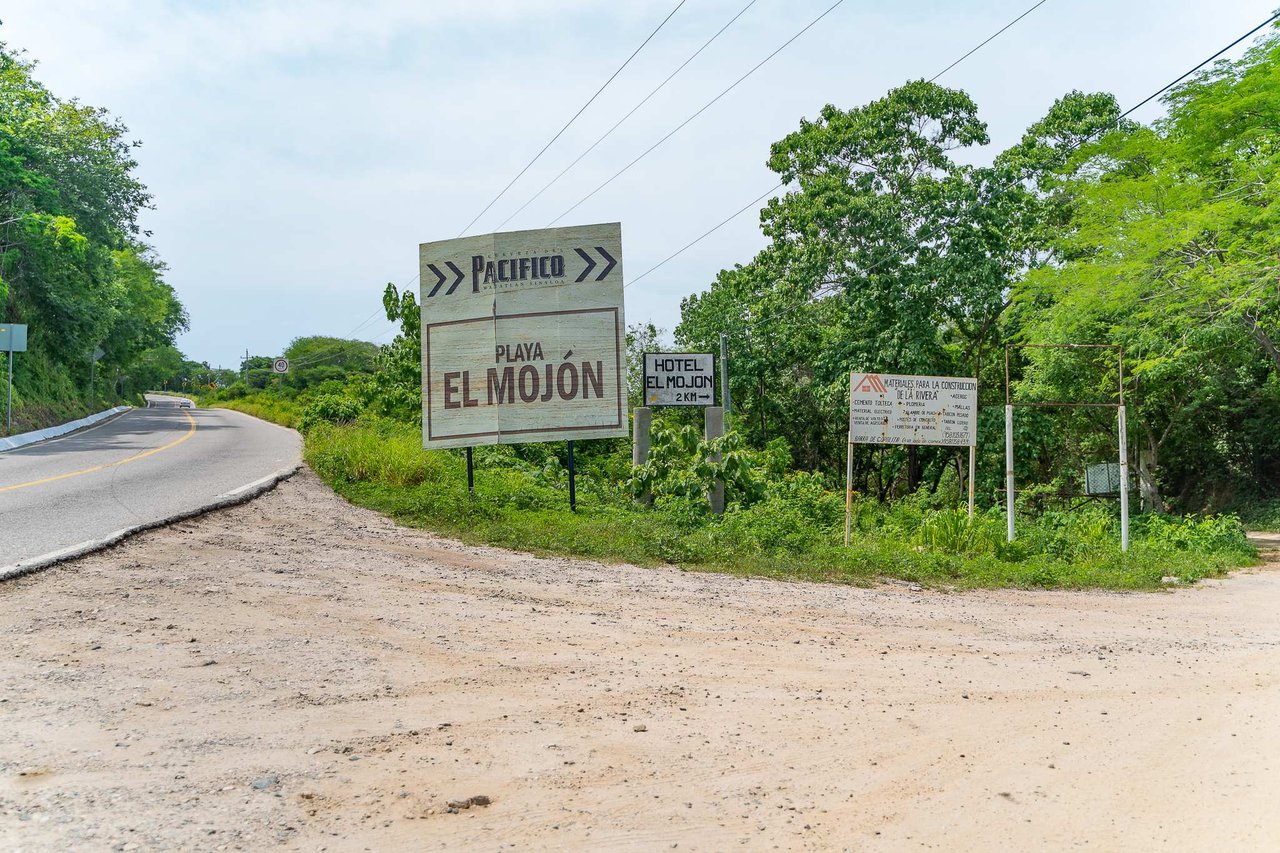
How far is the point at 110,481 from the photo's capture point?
15102mm

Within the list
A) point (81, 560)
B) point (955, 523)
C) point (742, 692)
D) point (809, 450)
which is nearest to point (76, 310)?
point (809, 450)

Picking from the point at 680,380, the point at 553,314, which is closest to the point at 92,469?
the point at 553,314

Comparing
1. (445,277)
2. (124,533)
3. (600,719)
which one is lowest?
(600,719)

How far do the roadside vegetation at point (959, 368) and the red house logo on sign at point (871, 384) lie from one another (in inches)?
77.9

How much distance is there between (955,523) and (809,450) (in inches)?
841

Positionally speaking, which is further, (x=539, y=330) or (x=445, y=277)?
A: (x=445, y=277)

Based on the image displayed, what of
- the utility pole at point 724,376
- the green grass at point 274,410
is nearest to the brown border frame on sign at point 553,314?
the utility pole at point 724,376

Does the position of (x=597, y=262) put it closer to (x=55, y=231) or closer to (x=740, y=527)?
(x=740, y=527)

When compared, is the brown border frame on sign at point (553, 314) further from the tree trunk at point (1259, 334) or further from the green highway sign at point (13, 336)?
the green highway sign at point (13, 336)

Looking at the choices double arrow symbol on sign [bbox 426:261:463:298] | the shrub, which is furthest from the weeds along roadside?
the shrub

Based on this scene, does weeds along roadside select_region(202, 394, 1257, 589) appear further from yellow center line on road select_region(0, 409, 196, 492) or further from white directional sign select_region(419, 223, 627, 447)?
yellow center line on road select_region(0, 409, 196, 492)

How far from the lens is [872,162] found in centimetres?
2667

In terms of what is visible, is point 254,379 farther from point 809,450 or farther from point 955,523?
point 955,523

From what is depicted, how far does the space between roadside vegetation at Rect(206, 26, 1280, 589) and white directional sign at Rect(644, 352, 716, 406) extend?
616 mm
